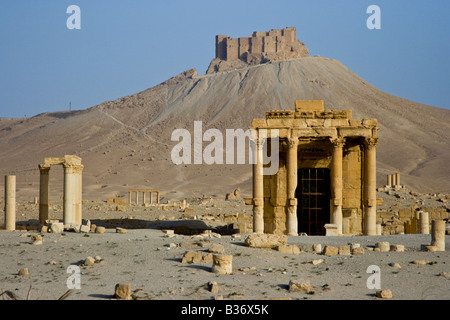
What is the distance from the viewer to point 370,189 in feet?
103

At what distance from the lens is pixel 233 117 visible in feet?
407

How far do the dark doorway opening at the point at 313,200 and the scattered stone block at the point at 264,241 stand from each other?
10.8 meters

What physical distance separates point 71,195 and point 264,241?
12503 mm

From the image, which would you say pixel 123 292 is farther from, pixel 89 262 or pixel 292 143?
pixel 292 143

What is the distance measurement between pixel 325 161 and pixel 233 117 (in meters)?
90.8

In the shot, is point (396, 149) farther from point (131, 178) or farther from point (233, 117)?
point (131, 178)

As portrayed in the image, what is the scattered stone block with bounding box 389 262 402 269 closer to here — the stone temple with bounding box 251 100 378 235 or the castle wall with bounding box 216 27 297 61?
the stone temple with bounding box 251 100 378 235

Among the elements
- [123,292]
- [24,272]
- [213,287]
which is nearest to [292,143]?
[213,287]

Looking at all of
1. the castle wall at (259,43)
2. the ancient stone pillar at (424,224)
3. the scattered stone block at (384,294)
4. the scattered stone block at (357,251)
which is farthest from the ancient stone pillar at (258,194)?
the castle wall at (259,43)

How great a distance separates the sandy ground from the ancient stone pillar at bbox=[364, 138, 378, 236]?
561 centimetres

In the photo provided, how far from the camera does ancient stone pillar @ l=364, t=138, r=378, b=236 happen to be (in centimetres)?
3133

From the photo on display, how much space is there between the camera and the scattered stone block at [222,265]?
18.8 meters

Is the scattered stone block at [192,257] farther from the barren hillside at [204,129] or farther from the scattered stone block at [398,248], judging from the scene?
the barren hillside at [204,129]
